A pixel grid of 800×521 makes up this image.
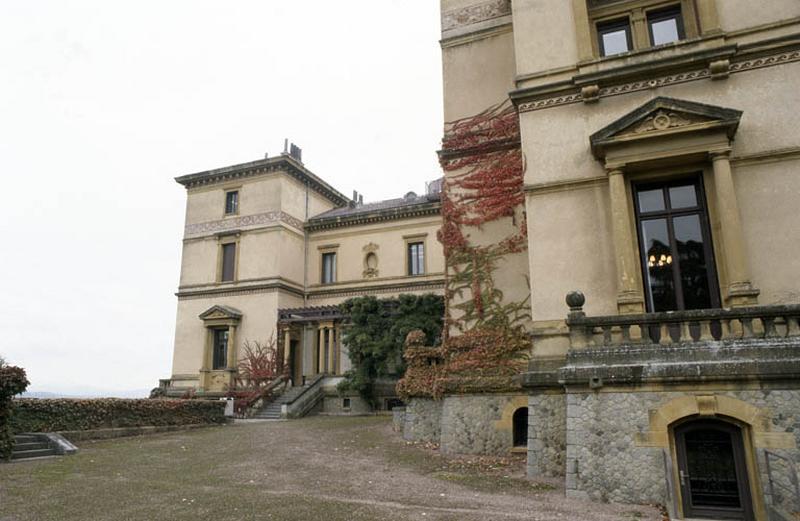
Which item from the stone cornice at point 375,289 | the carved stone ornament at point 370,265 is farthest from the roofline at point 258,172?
the stone cornice at point 375,289

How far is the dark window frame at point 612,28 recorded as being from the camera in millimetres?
12484

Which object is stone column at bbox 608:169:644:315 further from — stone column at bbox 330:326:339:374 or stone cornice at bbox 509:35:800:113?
stone column at bbox 330:326:339:374

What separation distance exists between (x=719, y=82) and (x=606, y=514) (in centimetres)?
871

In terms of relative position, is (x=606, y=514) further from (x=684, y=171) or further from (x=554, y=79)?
(x=554, y=79)

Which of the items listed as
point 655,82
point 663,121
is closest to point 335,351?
point 655,82

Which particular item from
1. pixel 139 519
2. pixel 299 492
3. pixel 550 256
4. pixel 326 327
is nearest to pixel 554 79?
pixel 550 256

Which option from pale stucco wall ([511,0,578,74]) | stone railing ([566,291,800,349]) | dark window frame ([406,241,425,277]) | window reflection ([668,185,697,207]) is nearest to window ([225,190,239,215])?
dark window frame ([406,241,425,277])

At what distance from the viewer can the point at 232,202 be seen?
33.3 m

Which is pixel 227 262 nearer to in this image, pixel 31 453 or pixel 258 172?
pixel 258 172

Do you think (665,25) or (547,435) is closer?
(547,435)

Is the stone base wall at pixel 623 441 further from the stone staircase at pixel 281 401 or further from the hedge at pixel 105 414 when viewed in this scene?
the stone staircase at pixel 281 401

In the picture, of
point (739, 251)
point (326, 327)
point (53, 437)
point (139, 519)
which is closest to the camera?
point (139, 519)

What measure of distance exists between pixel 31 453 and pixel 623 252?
47.3ft

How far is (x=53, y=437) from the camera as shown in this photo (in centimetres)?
1417
